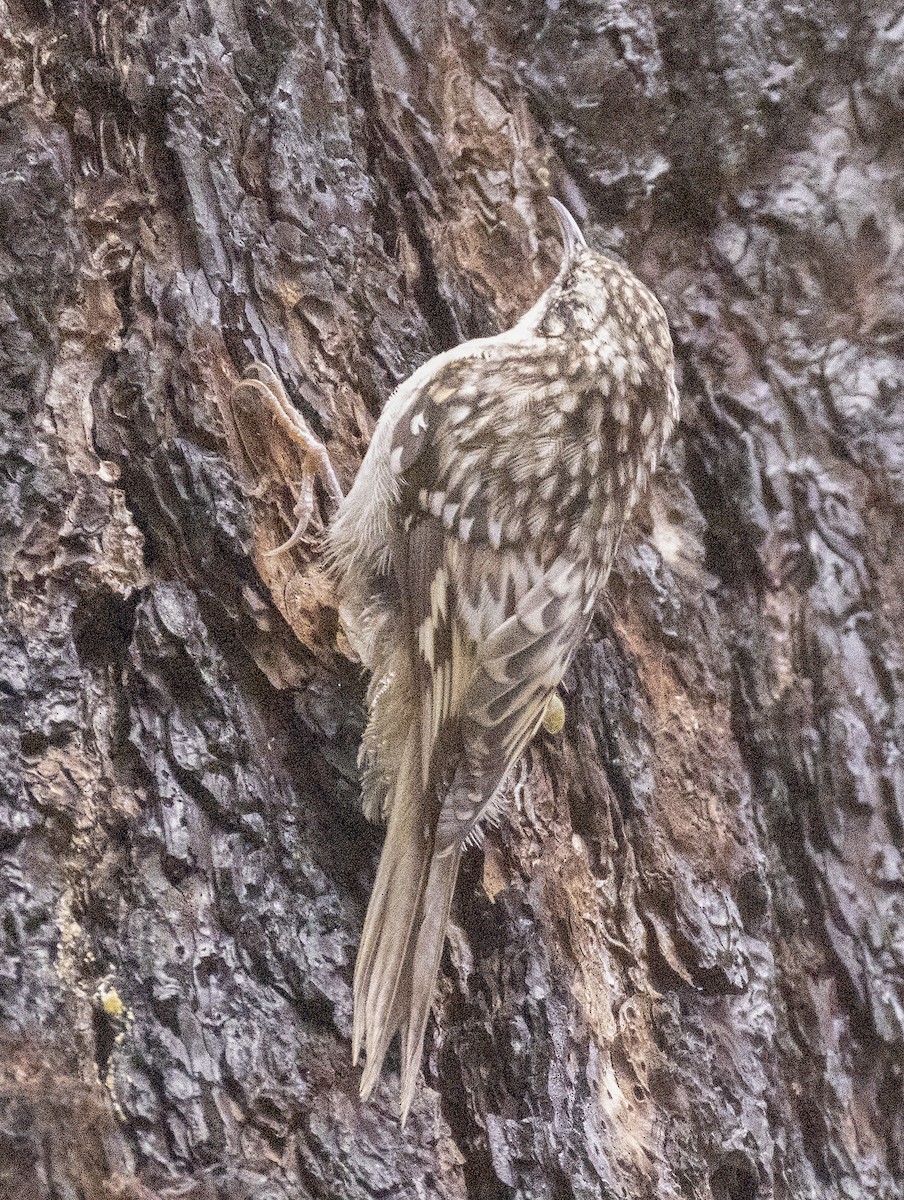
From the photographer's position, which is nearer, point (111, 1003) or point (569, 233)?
point (111, 1003)

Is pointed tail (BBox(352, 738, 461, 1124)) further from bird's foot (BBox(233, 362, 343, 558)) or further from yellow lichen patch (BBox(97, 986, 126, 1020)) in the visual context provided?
bird's foot (BBox(233, 362, 343, 558))

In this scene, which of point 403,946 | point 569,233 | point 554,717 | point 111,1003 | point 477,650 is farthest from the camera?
point 569,233

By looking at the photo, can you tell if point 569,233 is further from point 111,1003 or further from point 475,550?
point 111,1003

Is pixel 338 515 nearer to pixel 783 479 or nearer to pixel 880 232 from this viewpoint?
pixel 783 479

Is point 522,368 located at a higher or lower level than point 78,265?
lower

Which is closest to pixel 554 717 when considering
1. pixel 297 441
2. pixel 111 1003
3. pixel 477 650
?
pixel 477 650

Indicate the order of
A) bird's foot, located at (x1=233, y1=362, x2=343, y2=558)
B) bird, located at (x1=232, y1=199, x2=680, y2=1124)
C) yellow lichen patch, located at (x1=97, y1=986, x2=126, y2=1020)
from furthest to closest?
bird's foot, located at (x1=233, y1=362, x2=343, y2=558)
bird, located at (x1=232, y1=199, x2=680, y2=1124)
yellow lichen patch, located at (x1=97, y1=986, x2=126, y2=1020)

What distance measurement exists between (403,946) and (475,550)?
2.04ft

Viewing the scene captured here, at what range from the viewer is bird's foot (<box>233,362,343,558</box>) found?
1802mm

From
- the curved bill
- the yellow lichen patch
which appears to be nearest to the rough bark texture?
the yellow lichen patch

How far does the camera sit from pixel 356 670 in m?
1.85

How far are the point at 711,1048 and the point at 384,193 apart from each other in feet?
4.91

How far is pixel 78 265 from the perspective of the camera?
67.4 inches

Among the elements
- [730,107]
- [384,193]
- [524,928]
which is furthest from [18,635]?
[730,107]
